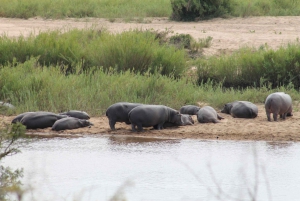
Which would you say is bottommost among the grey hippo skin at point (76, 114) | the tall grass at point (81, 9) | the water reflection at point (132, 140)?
the water reflection at point (132, 140)

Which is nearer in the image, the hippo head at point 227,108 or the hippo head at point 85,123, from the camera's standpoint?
the hippo head at point 85,123

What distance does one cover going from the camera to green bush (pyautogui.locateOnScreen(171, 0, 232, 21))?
74.2 feet

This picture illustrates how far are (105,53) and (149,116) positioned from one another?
151 inches

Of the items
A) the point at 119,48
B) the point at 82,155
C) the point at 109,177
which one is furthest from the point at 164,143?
the point at 119,48

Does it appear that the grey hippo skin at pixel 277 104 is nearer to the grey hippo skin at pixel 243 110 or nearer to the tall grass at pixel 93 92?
the grey hippo skin at pixel 243 110

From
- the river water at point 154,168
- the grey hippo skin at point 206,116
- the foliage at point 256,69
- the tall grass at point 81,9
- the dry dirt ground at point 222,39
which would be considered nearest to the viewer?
the river water at point 154,168

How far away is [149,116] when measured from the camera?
9414mm

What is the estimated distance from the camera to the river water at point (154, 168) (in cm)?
673

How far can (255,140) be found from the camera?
9.39 metres

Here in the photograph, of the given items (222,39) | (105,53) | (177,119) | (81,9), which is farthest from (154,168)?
(81,9)

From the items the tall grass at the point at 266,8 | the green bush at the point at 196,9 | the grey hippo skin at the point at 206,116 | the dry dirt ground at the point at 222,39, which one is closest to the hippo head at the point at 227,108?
the dry dirt ground at the point at 222,39

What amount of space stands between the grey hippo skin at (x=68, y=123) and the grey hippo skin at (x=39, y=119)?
16 cm

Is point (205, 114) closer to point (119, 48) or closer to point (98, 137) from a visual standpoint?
point (98, 137)

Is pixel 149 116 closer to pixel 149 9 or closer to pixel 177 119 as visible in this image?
pixel 177 119
